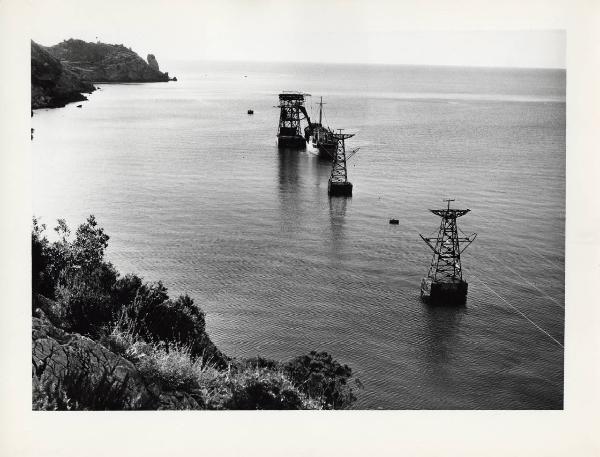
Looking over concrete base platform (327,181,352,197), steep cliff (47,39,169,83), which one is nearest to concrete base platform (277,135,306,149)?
concrete base platform (327,181,352,197)

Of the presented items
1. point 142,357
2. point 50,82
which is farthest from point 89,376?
point 50,82

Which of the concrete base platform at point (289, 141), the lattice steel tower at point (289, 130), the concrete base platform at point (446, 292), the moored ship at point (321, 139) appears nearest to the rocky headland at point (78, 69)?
the concrete base platform at point (446, 292)

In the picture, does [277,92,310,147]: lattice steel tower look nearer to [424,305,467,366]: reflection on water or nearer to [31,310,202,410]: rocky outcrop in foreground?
[424,305,467,366]: reflection on water

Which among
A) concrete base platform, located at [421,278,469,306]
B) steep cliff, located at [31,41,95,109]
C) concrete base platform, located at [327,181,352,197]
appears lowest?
concrete base platform, located at [421,278,469,306]
